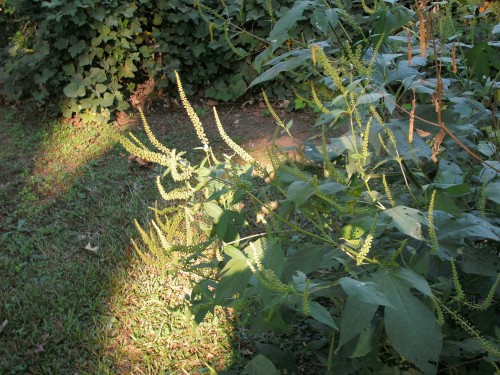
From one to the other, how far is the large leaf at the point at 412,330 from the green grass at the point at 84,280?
90 cm

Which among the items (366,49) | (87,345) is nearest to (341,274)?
(366,49)

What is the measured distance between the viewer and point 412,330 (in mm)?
1292

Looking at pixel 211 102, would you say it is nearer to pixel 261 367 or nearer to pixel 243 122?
pixel 243 122

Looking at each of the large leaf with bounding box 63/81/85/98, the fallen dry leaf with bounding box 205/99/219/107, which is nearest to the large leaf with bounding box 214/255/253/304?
the large leaf with bounding box 63/81/85/98

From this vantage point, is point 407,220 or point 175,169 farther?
point 175,169

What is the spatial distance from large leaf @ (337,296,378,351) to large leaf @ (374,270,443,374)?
0.05m

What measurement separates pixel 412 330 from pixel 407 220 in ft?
0.83

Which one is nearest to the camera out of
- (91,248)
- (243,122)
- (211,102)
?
(91,248)

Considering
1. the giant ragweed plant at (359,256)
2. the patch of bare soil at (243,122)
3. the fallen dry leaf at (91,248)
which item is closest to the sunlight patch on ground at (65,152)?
the patch of bare soil at (243,122)

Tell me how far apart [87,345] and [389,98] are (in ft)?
7.18

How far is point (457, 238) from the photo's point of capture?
4.96 feet

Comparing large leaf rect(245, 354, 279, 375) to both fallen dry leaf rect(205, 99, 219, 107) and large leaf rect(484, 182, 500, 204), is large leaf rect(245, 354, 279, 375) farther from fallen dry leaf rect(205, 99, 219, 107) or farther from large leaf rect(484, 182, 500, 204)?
fallen dry leaf rect(205, 99, 219, 107)

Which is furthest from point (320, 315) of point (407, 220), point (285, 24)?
point (285, 24)

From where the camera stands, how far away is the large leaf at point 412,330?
50.5 inches
